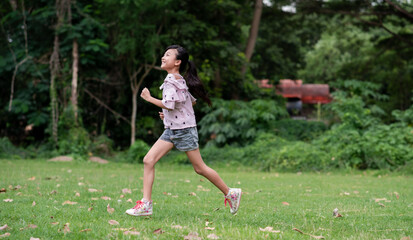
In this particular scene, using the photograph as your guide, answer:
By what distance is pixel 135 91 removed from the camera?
1634 centimetres

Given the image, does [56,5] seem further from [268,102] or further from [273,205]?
[273,205]

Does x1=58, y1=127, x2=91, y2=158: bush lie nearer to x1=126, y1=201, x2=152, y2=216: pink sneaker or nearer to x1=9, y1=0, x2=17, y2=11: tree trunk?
x1=9, y1=0, x2=17, y2=11: tree trunk

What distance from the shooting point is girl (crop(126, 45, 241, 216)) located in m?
4.77

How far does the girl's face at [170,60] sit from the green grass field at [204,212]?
1601 millimetres

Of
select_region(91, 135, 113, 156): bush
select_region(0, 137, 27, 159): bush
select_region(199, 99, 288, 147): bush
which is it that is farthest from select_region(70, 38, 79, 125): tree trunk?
select_region(199, 99, 288, 147): bush

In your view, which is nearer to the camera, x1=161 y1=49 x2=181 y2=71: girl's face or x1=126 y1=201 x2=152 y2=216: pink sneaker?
x1=126 y1=201 x2=152 y2=216: pink sneaker

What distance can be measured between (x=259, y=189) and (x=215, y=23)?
11110mm

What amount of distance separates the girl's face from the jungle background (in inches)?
326

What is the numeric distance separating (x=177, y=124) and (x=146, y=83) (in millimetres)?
12778

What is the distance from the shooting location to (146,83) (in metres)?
17.4

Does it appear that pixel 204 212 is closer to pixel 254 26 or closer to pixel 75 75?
pixel 75 75

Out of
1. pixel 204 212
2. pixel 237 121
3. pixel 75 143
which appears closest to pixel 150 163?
pixel 204 212

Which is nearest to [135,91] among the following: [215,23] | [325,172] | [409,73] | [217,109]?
[217,109]

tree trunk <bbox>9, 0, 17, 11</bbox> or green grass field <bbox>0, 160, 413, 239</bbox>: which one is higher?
tree trunk <bbox>9, 0, 17, 11</bbox>
